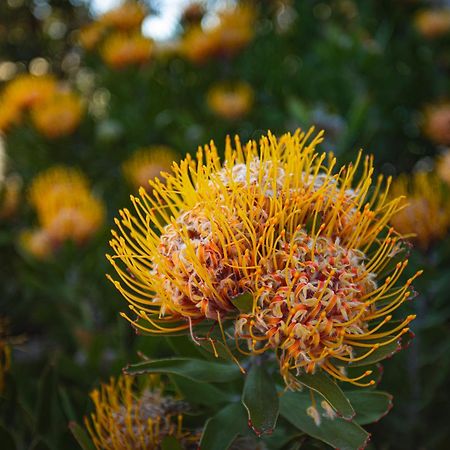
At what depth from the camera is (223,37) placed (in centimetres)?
Answer: 244

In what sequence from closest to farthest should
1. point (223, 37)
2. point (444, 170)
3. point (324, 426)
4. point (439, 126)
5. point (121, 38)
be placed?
point (324, 426)
point (444, 170)
point (439, 126)
point (223, 37)
point (121, 38)

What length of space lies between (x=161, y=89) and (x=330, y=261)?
186 cm

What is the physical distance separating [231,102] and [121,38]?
28.1 inches

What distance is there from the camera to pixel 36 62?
470 centimetres

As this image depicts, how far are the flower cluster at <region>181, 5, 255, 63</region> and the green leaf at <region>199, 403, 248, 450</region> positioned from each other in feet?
6.07

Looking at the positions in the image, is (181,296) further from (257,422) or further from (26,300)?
(26,300)

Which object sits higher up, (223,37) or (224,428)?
(223,37)

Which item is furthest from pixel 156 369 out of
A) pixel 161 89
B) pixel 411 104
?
pixel 411 104

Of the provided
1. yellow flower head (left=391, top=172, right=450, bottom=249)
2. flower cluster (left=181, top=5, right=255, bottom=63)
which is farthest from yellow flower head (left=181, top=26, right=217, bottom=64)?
yellow flower head (left=391, top=172, right=450, bottom=249)

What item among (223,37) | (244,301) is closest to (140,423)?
(244,301)

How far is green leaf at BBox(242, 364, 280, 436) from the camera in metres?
0.81

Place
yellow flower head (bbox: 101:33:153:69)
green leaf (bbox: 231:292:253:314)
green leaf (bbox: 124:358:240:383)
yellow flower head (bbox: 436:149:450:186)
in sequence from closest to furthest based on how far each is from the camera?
green leaf (bbox: 231:292:253:314) < green leaf (bbox: 124:358:240:383) < yellow flower head (bbox: 436:149:450:186) < yellow flower head (bbox: 101:33:153:69)

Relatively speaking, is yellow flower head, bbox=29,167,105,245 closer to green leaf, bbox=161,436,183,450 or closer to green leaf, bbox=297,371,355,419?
green leaf, bbox=161,436,183,450

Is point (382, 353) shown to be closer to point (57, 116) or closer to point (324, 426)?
point (324, 426)
